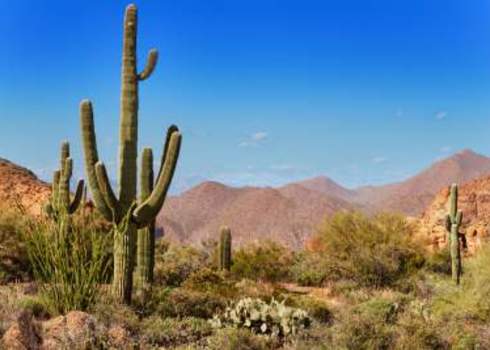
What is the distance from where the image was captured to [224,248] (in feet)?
63.6

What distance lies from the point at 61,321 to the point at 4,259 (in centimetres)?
937

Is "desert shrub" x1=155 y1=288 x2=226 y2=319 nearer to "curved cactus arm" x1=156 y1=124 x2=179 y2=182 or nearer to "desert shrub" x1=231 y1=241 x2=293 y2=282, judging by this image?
"curved cactus arm" x1=156 y1=124 x2=179 y2=182

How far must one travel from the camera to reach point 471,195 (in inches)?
1175

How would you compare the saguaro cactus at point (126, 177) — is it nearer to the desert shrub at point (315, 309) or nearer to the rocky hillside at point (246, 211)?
the desert shrub at point (315, 309)

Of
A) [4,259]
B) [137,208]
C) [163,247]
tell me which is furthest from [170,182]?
[163,247]

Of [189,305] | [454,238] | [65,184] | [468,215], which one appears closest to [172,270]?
[65,184]

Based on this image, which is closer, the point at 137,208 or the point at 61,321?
the point at 61,321

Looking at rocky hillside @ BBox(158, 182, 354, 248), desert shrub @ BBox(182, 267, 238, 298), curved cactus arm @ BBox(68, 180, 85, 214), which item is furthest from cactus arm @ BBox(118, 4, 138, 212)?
rocky hillside @ BBox(158, 182, 354, 248)

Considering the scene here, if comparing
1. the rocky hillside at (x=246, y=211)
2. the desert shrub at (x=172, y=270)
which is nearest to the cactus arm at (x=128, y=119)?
the desert shrub at (x=172, y=270)

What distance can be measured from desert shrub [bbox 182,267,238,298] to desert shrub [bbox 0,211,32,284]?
4403mm

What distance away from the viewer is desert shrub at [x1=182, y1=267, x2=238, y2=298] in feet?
43.2

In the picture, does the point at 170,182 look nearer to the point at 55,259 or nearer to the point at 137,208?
the point at 137,208

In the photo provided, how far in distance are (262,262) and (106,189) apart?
10.7 metres

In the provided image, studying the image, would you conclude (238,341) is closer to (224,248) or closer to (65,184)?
(65,184)
